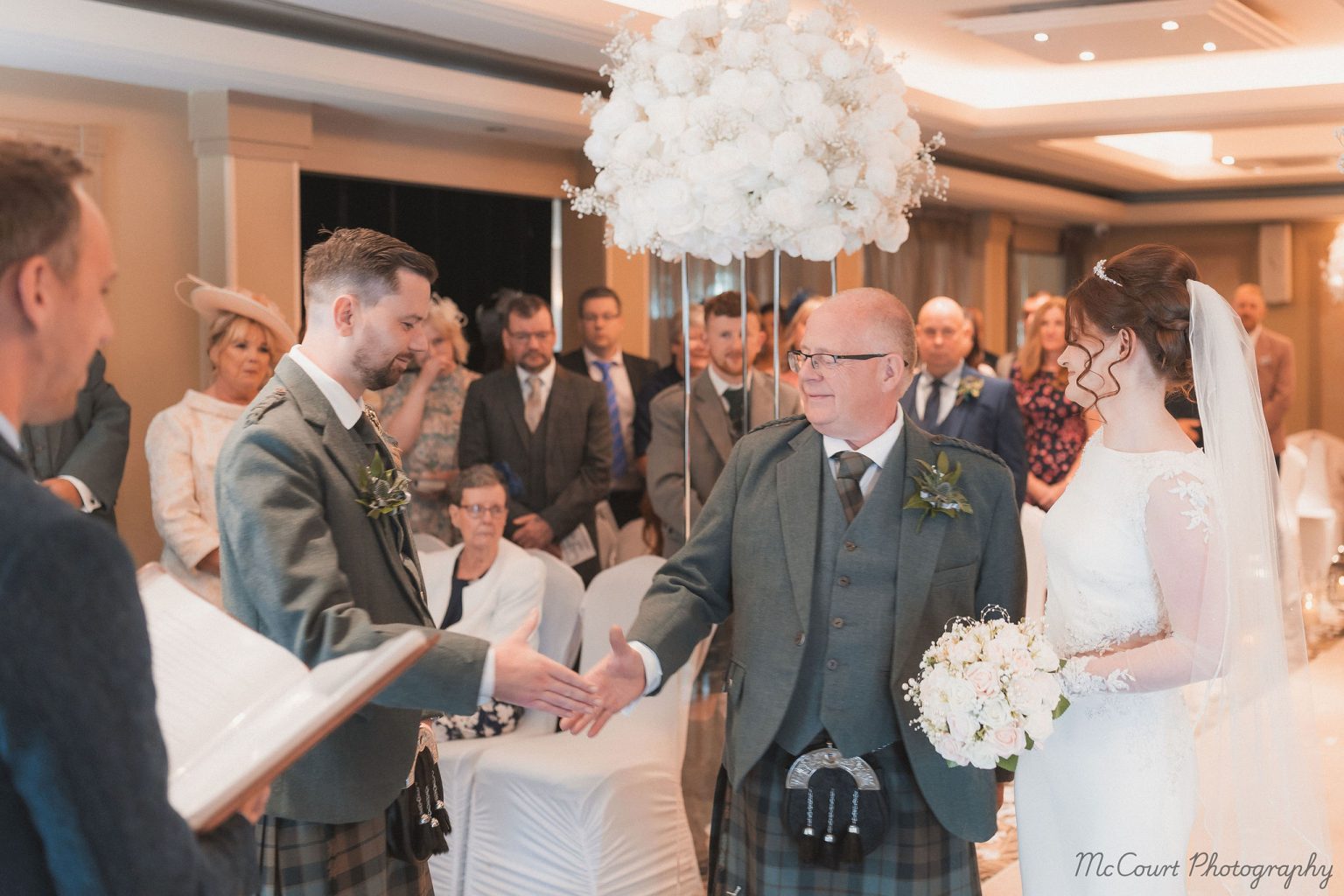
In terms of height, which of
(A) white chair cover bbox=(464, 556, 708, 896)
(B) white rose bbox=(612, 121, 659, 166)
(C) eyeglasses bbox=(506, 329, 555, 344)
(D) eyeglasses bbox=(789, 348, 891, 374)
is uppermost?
(B) white rose bbox=(612, 121, 659, 166)

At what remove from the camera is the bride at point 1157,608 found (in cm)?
254

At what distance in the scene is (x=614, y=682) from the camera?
8.73 feet

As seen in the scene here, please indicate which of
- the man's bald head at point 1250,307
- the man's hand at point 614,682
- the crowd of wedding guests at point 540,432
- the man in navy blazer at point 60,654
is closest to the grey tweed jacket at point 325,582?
the man's hand at point 614,682

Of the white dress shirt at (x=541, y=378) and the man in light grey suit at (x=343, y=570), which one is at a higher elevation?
the white dress shirt at (x=541, y=378)

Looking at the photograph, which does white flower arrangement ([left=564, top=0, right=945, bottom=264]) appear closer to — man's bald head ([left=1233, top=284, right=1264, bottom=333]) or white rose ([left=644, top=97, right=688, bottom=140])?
white rose ([left=644, top=97, right=688, bottom=140])

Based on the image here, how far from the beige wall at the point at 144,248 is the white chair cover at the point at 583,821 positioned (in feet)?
8.95

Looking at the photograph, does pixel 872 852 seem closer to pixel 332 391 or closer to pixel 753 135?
pixel 332 391

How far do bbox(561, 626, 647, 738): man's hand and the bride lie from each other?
0.84 m

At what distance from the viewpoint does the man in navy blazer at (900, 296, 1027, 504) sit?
564cm

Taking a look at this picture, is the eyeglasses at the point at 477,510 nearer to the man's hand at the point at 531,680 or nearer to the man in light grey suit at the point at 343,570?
the man in light grey suit at the point at 343,570

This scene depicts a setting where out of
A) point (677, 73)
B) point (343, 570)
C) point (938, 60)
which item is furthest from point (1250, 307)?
point (343, 570)

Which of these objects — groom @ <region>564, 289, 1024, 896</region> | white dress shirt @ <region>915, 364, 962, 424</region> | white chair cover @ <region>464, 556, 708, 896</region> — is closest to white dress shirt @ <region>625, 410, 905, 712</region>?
groom @ <region>564, 289, 1024, 896</region>

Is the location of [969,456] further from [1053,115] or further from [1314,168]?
[1314,168]

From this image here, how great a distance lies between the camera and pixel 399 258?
2449 millimetres
